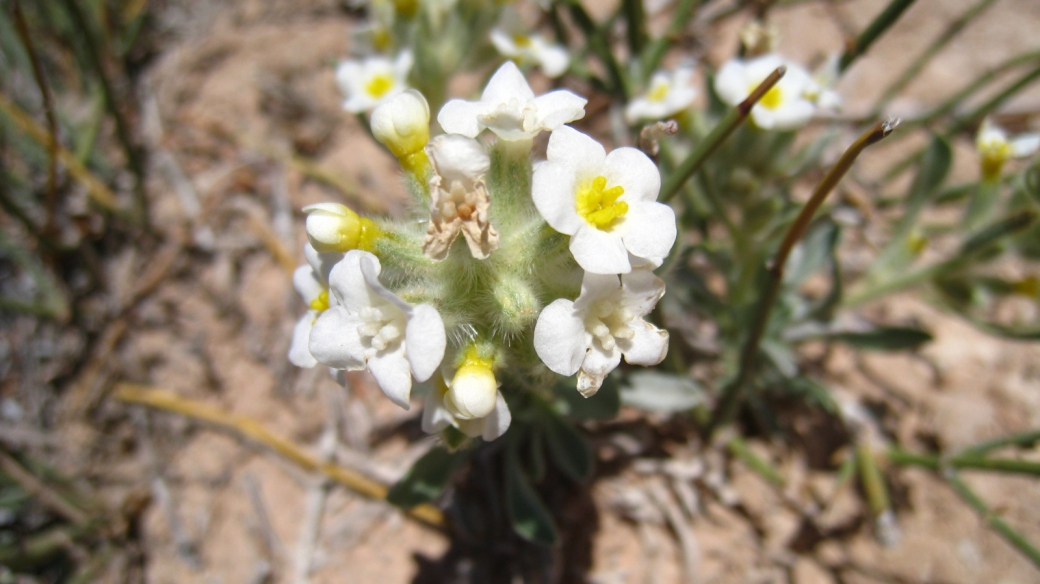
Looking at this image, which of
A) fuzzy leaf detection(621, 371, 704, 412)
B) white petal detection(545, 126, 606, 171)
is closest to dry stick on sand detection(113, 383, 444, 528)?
fuzzy leaf detection(621, 371, 704, 412)

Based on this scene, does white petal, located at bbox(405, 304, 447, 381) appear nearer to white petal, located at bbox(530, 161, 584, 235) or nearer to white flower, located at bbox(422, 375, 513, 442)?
white flower, located at bbox(422, 375, 513, 442)

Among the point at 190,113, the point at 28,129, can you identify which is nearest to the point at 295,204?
the point at 190,113

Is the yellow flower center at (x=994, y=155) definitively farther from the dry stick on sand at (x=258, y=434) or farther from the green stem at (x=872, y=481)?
the dry stick on sand at (x=258, y=434)

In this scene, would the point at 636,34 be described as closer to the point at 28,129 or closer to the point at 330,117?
the point at 330,117

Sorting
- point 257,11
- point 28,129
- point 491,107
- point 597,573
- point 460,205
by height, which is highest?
point 491,107

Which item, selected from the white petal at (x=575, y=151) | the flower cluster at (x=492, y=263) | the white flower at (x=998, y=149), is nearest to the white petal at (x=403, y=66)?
the flower cluster at (x=492, y=263)
